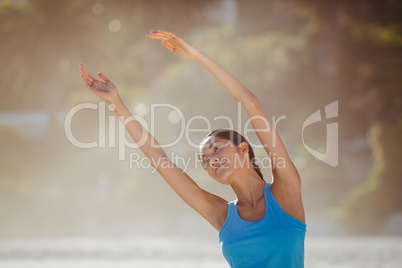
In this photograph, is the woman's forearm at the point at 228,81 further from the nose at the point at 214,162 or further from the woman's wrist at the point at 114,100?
the woman's wrist at the point at 114,100

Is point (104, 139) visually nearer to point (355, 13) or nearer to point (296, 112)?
point (296, 112)

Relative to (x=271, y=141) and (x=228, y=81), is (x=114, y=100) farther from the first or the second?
(x=271, y=141)

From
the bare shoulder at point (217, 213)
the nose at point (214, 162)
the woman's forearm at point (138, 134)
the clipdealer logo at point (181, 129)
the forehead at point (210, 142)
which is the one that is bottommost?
the bare shoulder at point (217, 213)

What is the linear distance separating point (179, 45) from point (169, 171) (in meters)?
0.52

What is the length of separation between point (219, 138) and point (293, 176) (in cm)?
33

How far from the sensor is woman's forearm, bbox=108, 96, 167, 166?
2629 mm

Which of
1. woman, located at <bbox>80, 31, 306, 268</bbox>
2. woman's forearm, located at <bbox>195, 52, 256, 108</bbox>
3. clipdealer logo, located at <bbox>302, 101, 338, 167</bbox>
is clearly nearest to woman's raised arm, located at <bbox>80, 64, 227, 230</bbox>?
woman, located at <bbox>80, 31, 306, 268</bbox>

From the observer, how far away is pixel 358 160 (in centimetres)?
1945

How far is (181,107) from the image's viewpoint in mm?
16859

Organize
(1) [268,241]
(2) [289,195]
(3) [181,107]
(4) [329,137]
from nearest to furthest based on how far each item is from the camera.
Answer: (1) [268,241]
(2) [289,195]
(3) [181,107]
(4) [329,137]

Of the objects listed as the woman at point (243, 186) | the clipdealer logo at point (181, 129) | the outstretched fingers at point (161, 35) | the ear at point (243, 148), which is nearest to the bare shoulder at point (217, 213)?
the woman at point (243, 186)

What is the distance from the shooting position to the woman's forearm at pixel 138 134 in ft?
8.63

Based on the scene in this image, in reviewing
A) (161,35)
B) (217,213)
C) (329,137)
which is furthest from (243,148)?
(329,137)

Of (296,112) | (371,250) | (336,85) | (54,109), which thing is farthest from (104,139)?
(371,250)
